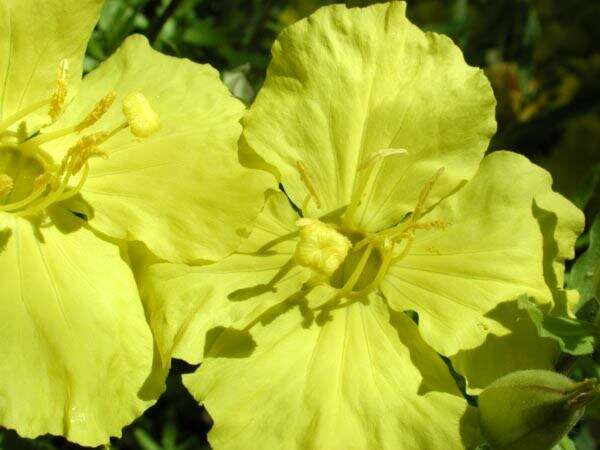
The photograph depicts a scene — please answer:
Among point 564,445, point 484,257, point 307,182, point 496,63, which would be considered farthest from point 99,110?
point 496,63

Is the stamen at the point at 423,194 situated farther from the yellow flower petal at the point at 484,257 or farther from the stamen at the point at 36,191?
the stamen at the point at 36,191

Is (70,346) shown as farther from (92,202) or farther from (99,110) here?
(99,110)

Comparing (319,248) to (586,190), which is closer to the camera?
(319,248)

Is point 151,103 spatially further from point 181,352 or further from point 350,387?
point 350,387

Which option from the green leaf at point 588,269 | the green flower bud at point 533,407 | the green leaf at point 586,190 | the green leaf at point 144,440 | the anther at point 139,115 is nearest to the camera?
the green flower bud at point 533,407

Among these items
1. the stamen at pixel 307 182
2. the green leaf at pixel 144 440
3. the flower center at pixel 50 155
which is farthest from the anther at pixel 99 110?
the green leaf at pixel 144 440

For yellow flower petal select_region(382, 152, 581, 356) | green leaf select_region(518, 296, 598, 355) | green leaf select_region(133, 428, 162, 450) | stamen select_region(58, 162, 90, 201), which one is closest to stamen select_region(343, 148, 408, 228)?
yellow flower petal select_region(382, 152, 581, 356)

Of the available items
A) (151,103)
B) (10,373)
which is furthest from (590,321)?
(10,373)
